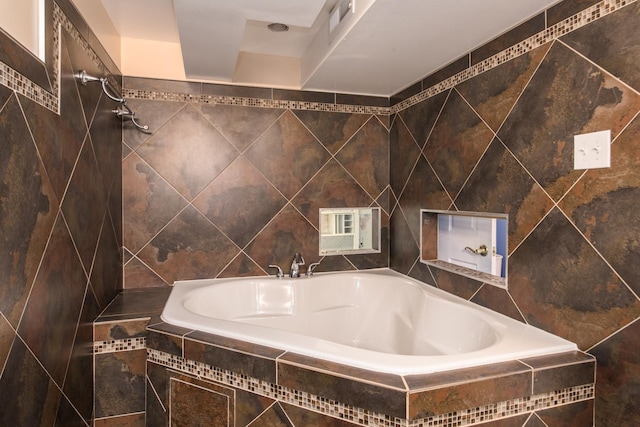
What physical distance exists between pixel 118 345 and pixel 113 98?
4.05 feet

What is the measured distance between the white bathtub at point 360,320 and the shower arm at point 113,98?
1.09m

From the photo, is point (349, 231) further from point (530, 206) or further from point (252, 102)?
point (530, 206)

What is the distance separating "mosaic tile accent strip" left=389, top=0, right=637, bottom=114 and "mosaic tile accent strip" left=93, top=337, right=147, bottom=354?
7.17 feet

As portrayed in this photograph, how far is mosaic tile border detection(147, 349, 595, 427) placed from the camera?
3.93 ft

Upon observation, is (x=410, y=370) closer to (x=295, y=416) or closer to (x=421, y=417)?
(x=421, y=417)

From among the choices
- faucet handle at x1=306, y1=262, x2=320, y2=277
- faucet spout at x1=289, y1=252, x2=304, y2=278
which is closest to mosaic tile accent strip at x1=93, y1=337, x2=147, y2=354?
faucet spout at x1=289, y1=252, x2=304, y2=278

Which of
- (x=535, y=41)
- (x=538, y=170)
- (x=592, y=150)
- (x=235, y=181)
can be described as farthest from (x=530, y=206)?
(x=235, y=181)

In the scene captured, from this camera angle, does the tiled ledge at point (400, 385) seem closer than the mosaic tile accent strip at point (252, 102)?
Yes

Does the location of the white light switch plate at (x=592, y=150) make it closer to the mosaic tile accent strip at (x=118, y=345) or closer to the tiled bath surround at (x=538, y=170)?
the tiled bath surround at (x=538, y=170)

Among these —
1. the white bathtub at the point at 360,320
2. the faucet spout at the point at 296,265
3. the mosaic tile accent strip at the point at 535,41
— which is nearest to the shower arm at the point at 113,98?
the white bathtub at the point at 360,320

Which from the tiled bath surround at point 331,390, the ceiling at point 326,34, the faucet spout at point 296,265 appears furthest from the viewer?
the faucet spout at point 296,265

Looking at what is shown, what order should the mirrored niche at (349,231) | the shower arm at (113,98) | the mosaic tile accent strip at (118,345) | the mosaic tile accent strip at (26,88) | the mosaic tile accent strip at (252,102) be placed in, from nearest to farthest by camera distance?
the mosaic tile accent strip at (26,88) < the shower arm at (113,98) < the mosaic tile accent strip at (118,345) < the mosaic tile accent strip at (252,102) < the mirrored niche at (349,231)

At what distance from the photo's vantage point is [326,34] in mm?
2166

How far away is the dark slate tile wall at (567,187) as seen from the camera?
1293 mm
